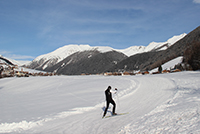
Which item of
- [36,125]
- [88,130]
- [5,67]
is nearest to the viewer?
A: [88,130]

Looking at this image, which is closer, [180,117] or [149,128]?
[149,128]

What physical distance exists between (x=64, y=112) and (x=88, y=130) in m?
4.02

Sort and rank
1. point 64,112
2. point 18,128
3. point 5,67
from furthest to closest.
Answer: point 5,67, point 64,112, point 18,128

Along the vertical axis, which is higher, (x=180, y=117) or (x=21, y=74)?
(x=21, y=74)

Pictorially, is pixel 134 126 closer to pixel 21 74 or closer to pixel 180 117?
pixel 180 117

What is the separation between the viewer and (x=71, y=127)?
29.0 ft

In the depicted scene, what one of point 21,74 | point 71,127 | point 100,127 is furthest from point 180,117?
point 21,74

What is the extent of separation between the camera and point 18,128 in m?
8.77

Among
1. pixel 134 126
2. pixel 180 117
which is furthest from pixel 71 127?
pixel 180 117

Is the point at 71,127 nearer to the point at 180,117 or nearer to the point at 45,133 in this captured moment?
the point at 45,133

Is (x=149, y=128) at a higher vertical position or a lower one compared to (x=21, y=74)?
lower

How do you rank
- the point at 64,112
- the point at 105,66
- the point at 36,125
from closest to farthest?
the point at 36,125, the point at 64,112, the point at 105,66

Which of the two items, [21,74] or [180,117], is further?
[21,74]

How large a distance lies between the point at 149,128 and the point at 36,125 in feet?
19.7
